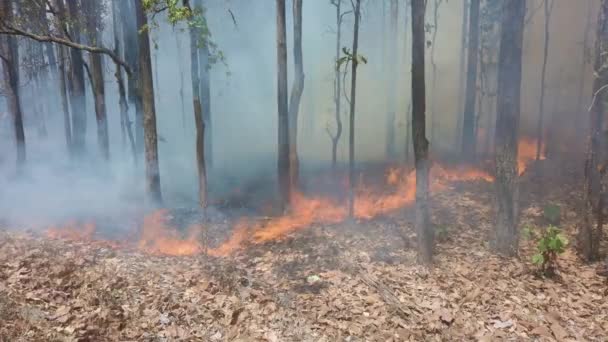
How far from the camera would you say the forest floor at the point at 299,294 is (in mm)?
7105

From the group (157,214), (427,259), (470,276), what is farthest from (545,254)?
(157,214)

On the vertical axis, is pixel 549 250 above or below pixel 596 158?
below

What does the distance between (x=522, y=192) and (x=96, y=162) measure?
19048mm

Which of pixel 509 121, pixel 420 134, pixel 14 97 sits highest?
pixel 14 97

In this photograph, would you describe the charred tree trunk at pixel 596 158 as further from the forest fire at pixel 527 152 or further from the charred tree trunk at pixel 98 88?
the charred tree trunk at pixel 98 88

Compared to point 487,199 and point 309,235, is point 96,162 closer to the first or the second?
point 309,235

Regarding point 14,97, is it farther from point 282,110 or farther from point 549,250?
point 549,250

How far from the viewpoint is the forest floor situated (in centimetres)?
711


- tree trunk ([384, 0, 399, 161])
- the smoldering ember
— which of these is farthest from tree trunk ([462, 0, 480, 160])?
tree trunk ([384, 0, 399, 161])

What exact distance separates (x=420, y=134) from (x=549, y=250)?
3.93 meters

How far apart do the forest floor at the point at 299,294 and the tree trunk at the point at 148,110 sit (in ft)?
11.6

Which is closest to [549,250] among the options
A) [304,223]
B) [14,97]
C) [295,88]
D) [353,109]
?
[353,109]

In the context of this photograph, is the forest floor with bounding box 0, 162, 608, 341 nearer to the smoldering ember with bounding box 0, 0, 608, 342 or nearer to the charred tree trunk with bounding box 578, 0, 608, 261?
the smoldering ember with bounding box 0, 0, 608, 342

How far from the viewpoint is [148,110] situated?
43.5 ft
